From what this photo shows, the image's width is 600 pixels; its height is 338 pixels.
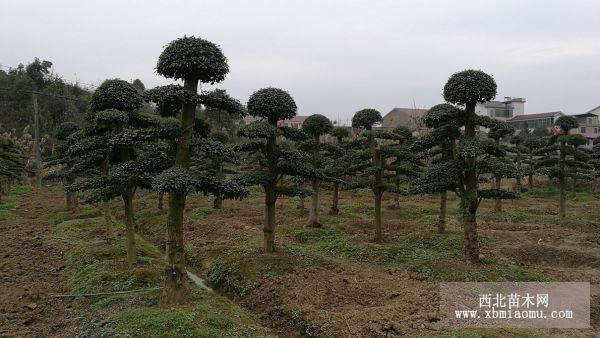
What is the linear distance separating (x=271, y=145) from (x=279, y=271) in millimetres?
4173

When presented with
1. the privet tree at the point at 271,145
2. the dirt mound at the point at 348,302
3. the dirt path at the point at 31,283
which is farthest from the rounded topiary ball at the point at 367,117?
the dirt path at the point at 31,283

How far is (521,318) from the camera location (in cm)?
1031

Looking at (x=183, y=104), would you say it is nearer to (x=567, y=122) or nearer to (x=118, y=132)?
(x=118, y=132)

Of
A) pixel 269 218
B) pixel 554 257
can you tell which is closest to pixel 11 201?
pixel 269 218

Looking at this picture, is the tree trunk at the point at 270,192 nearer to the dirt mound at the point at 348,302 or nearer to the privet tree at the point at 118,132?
the dirt mound at the point at 348,302

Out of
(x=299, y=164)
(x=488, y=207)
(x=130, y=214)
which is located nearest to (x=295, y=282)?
(x=299, y=164)

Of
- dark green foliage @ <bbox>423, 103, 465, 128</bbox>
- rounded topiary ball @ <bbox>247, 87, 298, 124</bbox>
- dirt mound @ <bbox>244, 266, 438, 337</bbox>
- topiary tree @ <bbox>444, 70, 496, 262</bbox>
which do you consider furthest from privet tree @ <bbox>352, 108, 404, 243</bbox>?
rounded topiary ball @ <bbox>247, 87, 298, 124</bbox>

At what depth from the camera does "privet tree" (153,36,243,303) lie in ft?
34.7

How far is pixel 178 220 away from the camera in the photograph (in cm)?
1115

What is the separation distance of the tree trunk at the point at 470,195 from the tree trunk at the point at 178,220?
8.30 metres

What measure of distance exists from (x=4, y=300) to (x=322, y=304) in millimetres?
8795

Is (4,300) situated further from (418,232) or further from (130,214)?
(418,232)

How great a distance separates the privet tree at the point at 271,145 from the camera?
14.2m

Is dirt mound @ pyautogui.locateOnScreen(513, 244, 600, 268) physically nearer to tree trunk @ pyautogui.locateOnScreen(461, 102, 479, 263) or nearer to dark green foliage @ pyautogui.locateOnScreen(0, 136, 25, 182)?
tree trunk @ pyautogui.locateOnScreen(461, 102, 479, 263)
